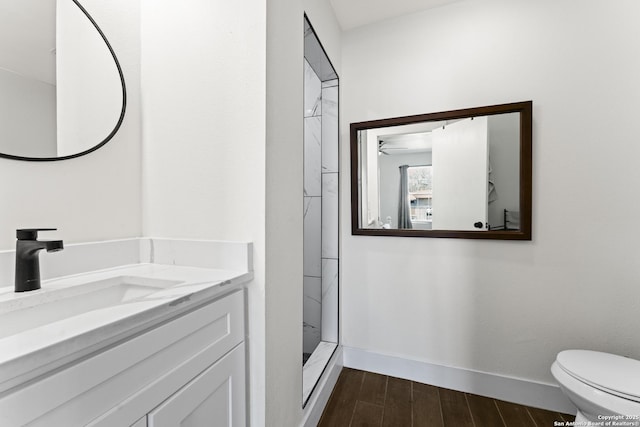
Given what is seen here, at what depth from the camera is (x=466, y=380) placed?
1.64 m

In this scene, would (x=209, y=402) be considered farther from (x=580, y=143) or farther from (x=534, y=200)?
(x=580, y=143)

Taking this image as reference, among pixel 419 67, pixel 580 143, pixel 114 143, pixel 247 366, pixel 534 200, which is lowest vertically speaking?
pixel 247 366

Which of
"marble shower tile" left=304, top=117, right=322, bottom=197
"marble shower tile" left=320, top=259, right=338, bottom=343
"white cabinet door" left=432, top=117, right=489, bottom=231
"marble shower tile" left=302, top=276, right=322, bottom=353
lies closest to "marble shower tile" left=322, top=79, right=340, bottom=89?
"marble shower tile" left=304, top=117, right=322, bottom=197

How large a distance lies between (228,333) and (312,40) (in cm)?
152

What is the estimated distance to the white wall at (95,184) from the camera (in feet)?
2.61

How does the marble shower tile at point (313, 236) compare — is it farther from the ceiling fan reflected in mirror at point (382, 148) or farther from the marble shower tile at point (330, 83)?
the marble shower tile at point (330, 83)

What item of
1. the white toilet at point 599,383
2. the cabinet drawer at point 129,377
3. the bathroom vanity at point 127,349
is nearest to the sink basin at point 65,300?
the bathroom vanity at point 127,349

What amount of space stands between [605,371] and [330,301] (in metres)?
1.38

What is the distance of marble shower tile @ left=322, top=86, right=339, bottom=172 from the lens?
1906 mm

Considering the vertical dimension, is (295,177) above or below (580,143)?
below

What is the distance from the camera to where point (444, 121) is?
1685 mm

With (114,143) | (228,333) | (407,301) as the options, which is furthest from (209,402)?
(407,301)

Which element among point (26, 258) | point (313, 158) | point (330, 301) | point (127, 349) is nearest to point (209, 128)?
point (26, 258)

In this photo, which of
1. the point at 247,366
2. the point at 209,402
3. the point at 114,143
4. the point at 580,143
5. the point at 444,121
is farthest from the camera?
the point at 444,121
